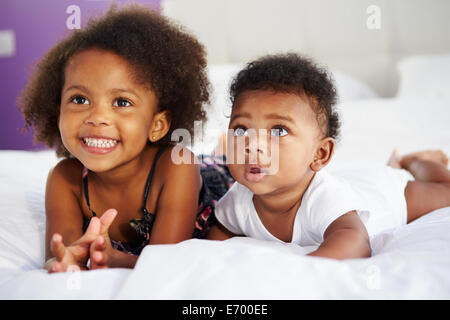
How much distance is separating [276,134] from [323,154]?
0.44ft

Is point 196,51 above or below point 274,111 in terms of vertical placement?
above

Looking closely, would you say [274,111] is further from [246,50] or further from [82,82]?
[246,50]

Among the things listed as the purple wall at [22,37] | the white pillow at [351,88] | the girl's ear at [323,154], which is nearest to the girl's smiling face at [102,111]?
the girl's ear at [323,154]

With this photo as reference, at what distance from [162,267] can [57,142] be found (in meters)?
0.74

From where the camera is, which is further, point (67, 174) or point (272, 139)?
point (67, 174)

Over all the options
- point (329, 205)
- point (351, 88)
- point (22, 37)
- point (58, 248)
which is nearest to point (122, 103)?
point (58, 248)

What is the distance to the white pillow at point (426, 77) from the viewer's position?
2107 mm

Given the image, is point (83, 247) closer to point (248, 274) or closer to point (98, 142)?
point (98, 142)

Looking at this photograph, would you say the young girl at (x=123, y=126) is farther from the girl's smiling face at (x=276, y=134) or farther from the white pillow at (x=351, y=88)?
the white pillow at (x=351, y=88)

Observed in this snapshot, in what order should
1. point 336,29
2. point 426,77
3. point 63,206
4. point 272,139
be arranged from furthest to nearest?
point 336,29 → point 426,77 → point 63,206 → point 272,139

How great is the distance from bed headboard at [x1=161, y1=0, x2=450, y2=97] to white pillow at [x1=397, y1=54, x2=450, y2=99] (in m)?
0.21

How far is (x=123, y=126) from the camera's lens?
910 millimetres

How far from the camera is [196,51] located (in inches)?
43.6

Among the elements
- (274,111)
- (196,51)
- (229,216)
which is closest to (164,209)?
(229,216)
